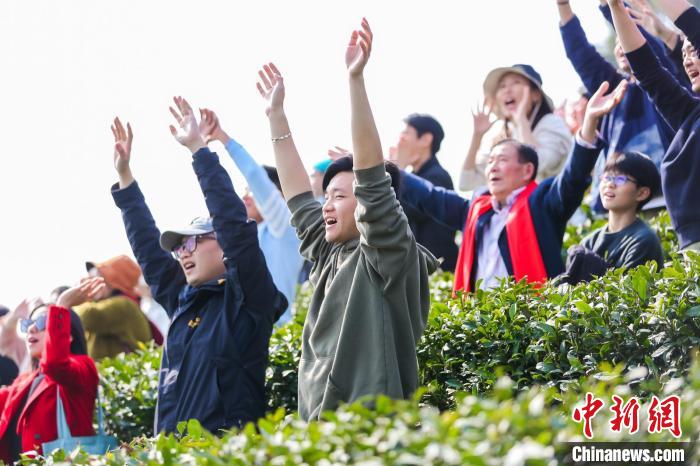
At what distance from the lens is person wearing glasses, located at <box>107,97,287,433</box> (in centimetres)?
647

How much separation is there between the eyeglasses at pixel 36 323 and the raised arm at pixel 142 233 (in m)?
0.88

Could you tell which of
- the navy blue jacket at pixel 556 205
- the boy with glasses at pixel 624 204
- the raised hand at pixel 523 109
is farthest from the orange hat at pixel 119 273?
the boy with glasses at pixel 624 204

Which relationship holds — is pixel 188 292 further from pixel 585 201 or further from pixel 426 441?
pixel 585 201

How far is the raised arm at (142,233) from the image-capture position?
7379 millimetres

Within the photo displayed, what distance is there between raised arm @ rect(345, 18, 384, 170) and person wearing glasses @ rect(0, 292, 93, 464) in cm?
320

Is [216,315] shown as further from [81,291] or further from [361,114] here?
[361,114]

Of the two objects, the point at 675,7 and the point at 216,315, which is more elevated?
the point at 675,7

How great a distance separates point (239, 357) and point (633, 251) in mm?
2554

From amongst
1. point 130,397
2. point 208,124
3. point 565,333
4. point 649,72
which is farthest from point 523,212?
point 130,397

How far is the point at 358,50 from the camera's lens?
5160mm

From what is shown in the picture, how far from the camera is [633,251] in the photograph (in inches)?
275

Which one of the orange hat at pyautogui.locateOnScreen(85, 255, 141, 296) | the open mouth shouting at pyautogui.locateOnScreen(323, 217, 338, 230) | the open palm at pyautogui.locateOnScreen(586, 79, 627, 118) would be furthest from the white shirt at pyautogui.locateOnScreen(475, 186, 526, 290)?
the orange hat at pyautogui.locateOnScreen(85, 255, 141, 296)

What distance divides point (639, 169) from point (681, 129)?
0.79m

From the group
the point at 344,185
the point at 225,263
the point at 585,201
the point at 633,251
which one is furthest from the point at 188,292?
the point at 585,201
